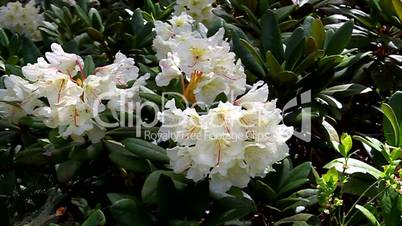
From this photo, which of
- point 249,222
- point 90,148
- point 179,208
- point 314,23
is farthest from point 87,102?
point 314,23

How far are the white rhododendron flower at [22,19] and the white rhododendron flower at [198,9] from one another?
85cm

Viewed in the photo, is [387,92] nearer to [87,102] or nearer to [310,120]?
[310,120]

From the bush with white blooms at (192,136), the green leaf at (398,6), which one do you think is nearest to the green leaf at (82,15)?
the bush with white blooms at (192,136)

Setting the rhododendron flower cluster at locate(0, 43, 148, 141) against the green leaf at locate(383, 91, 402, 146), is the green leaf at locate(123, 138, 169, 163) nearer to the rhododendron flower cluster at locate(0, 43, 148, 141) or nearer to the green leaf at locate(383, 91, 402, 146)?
the rhododendron flower cluster at locate(0, 43, 148, 141)

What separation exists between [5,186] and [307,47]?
3.04 feet

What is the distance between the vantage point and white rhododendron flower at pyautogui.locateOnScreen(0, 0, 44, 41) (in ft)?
9.31

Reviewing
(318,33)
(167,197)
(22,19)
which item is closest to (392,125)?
(318,33)

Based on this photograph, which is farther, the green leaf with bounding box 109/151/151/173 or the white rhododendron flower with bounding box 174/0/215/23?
the white rhododendron flower with bounding box 174/0/215/23

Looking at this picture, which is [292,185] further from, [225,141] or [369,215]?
[225,141]

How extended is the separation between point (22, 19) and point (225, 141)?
1.81 meters

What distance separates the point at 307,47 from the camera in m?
1.85

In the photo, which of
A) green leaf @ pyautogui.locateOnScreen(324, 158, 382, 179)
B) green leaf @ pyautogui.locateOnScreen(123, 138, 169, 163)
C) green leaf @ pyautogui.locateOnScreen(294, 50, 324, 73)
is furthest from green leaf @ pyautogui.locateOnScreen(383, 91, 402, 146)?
green leaf @ pyautogui.locateOnScreen(123, 138, 169, 163)

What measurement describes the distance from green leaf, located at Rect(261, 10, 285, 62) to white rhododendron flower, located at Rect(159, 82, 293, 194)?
1.64ft

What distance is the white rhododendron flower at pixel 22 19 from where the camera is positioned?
2838 mm
